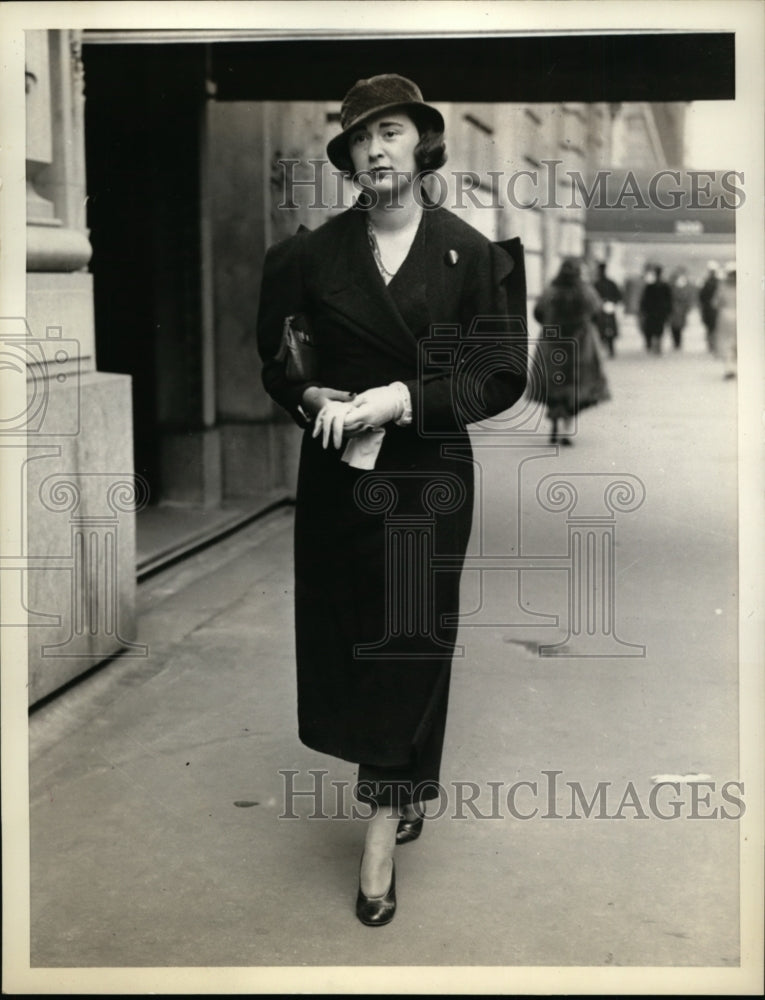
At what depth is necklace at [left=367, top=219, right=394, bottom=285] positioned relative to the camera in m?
3.68

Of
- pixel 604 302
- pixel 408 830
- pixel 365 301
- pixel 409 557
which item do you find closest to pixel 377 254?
pixel 365 301

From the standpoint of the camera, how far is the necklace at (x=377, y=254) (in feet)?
12.1

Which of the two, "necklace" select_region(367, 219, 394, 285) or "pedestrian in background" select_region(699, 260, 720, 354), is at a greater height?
"pedestrian in background" select_region(699, 260, 720, 354)

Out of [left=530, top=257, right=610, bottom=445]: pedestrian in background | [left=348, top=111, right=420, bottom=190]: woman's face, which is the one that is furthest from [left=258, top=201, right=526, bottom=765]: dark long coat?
[left=530, top=257, right=610, bottom=445]: pedestrian in background

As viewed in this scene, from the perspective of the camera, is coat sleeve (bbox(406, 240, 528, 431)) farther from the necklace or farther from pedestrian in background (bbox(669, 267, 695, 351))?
pedestrian in background (bbox(669, 267, 695, 351))

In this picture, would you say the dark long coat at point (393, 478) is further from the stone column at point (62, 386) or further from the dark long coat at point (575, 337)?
the dark long coat at point (575, 337)

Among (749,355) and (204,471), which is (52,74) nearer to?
(749,355)

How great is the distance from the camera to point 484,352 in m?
3.65

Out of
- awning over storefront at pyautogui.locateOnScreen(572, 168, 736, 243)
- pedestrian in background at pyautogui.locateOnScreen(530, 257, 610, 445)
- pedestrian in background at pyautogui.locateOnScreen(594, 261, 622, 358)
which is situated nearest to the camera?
awning over storefront at pyautogui.locateOnScreen(572, 168, 736, 243)

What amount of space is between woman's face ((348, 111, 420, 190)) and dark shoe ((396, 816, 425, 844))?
1.88 m

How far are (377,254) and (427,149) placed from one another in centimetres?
30

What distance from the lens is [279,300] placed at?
3770 mm

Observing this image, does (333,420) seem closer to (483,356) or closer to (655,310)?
(483,356)

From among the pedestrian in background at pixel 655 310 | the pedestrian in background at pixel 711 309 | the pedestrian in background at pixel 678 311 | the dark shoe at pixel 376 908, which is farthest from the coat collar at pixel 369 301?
the pedestrian in background at pixel 678 311
